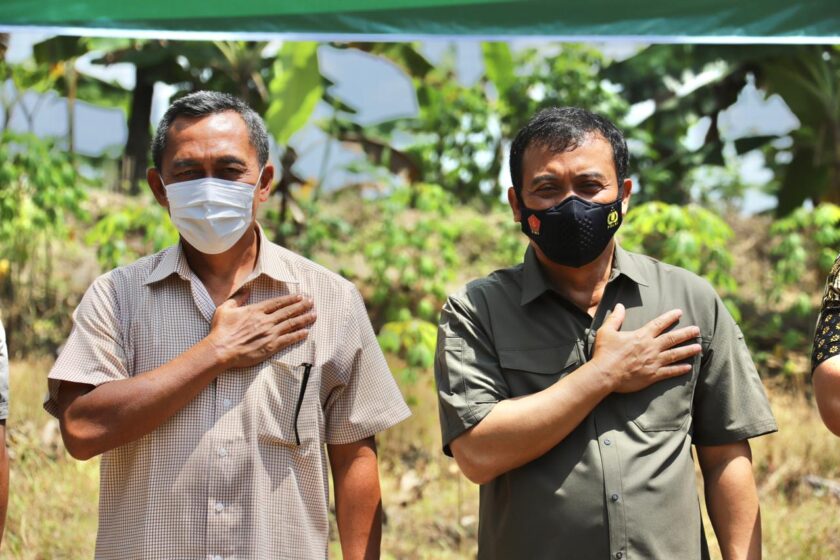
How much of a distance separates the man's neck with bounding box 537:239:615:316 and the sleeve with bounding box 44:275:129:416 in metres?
1.17

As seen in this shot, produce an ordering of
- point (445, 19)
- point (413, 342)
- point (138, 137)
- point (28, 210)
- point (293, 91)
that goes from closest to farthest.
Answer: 1. point (445, 19)
2. point (413, 342)
3. point (293, 91)
4. point (28, 210)
5. point (138, 137)

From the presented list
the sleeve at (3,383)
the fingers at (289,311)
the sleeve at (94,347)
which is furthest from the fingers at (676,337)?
the sleeve at (3,383)

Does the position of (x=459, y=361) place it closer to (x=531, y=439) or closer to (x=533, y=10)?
(x=531, y=439)

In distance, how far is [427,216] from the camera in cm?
991

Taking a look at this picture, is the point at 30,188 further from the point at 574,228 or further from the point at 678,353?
the point at 678,353

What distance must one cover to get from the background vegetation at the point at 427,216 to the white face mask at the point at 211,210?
9.15ft

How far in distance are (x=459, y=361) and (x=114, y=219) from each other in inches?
207

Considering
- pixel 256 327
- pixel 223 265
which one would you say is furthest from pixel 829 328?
pixel 223 265

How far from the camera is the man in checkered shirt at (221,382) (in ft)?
8.21

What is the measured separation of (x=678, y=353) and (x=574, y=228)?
42cm

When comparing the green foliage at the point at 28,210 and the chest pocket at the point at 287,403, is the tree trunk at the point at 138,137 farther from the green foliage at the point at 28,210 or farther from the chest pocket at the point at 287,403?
the chest pocket at the point at 287,403

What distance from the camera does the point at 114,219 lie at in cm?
730

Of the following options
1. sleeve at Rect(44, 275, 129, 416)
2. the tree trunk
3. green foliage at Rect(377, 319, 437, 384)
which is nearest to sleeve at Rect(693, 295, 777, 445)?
sleeve at Rect(44, 275, 129, 416)

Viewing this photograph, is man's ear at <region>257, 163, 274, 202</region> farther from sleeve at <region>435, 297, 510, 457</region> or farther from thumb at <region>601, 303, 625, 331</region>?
thumb at <region>601, 303, 625, 331</region>
